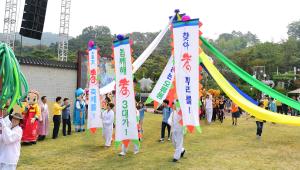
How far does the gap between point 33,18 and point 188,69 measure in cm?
1184

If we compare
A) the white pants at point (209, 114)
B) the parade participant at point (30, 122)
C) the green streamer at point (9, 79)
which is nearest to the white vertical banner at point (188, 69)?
the green streamer at point (9, 79)

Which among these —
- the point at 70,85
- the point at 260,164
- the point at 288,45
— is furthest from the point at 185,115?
the point at 288,45

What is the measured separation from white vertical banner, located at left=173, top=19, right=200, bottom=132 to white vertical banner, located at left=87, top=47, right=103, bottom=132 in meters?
4.09

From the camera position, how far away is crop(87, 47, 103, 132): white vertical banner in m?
11.5

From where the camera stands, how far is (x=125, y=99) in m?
9.17

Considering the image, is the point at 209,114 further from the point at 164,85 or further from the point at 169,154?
the point at 169,154

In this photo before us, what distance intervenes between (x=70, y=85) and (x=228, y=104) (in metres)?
15.8

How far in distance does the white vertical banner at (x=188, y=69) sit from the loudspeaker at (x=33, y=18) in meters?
11.2

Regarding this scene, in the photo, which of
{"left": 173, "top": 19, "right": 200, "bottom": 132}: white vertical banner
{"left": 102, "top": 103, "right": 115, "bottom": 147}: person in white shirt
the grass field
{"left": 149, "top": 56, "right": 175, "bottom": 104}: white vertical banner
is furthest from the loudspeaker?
{"left": 173, "top": 19, "right": 200, "bottom": 132}: white vertical banner

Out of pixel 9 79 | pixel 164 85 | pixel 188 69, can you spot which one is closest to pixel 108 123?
pixel 164 85

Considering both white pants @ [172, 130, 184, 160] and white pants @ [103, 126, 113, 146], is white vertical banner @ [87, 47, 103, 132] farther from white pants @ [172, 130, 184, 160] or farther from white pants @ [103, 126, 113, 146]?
white pants @ [172, 130, 184, 160]

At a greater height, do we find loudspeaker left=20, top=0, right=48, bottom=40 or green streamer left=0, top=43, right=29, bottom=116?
loudspeaker left=20, top=0, right=48, bottom=40

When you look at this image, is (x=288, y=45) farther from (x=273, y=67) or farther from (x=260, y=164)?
(x=260, y=164)

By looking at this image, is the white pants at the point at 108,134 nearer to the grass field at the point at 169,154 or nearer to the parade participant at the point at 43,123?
the grass field at the point at 169,154
